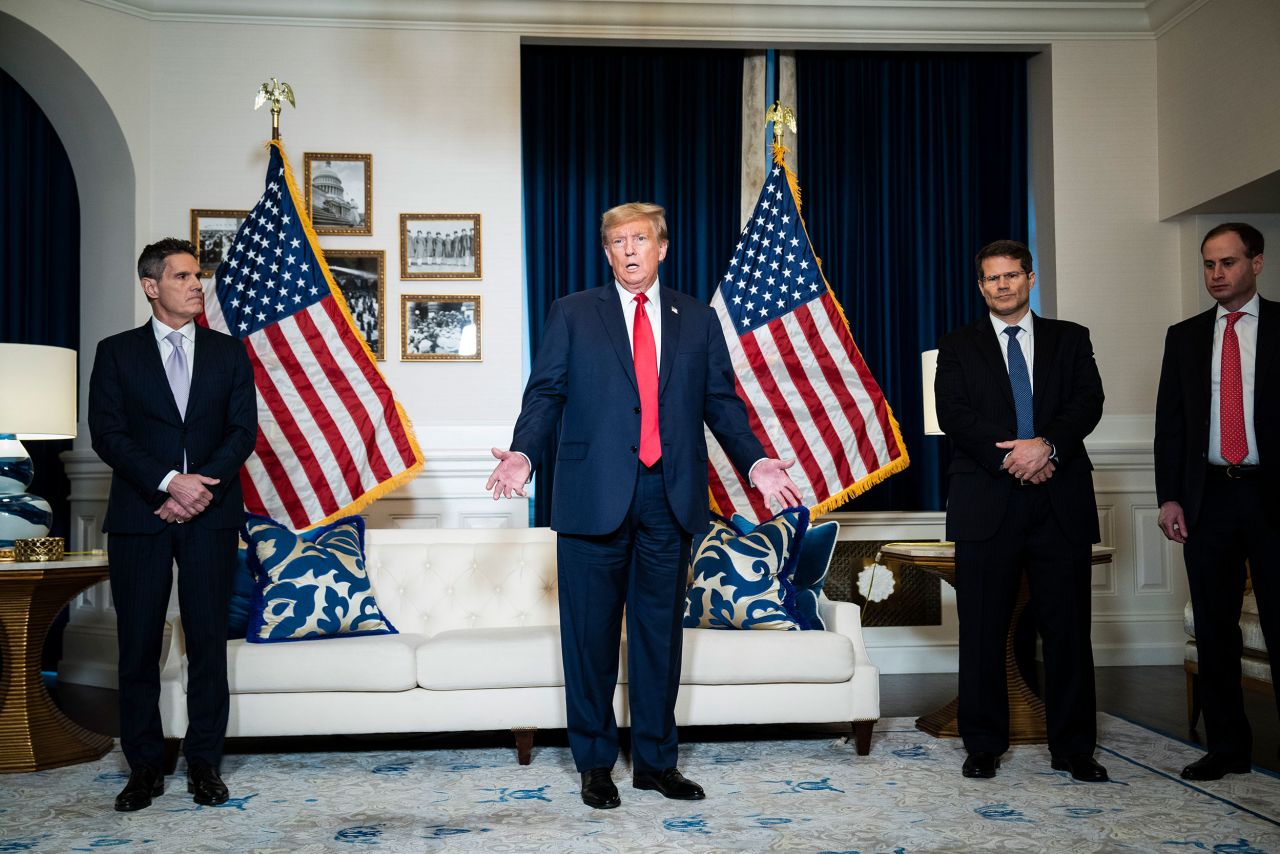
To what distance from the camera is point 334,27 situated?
574 cm

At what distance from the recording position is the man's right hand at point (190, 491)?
3.12m

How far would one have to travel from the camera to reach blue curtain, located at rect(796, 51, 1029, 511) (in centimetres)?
639

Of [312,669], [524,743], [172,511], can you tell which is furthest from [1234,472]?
[172,511]

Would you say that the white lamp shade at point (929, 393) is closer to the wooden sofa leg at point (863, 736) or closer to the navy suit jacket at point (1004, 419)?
the navy suit jacket at point (1004, 419)

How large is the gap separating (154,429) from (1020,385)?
2576 mm

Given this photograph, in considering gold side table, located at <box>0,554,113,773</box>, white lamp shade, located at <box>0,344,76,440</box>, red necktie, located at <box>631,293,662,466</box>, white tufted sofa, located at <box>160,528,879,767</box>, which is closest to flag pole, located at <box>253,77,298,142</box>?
white lamp shade, located at <box>0,344,76,440</box>

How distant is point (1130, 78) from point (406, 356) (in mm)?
4135

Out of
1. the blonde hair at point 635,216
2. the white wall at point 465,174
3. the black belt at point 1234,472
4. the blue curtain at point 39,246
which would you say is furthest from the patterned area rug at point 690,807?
the blue curtain at point 39,246

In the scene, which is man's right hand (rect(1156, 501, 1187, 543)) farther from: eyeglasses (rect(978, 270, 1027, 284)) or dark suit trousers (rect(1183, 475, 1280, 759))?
eyeglasses (rect(978, 270, 1027, 284))

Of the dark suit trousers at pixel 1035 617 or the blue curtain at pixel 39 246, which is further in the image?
the blue curtain at pixel 39 246

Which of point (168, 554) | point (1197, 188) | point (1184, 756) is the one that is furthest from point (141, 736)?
point (1197, 188)

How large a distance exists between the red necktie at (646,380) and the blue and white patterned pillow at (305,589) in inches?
54.7

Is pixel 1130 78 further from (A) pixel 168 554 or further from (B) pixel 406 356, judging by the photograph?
(A) pixel 168 554

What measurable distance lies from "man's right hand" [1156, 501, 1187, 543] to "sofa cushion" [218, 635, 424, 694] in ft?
8.01
